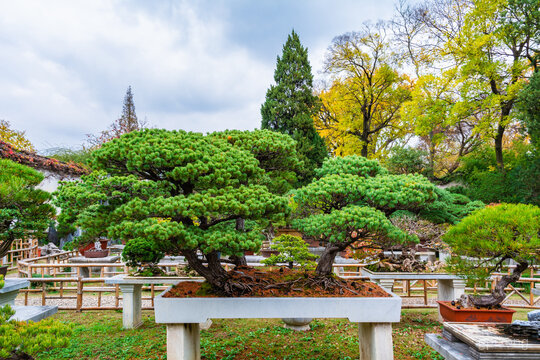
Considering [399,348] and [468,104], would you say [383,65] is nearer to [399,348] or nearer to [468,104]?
[468,104]

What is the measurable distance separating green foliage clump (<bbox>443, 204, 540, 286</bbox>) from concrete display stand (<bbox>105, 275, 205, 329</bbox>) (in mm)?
3093

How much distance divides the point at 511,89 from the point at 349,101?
5.86 metres

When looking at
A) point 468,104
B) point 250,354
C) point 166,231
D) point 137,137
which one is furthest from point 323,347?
point 468,104

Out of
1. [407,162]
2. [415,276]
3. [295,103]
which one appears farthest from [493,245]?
[407,162]

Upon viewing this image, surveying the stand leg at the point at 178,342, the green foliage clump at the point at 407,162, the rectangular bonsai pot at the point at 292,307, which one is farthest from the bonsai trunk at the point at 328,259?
the green foliage clump at the point at 407,162

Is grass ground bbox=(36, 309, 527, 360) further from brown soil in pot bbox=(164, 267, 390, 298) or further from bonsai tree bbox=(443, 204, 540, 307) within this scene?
bonsai tree bbox=(443, 204, 540, 307)

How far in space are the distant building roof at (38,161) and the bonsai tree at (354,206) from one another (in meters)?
9.52

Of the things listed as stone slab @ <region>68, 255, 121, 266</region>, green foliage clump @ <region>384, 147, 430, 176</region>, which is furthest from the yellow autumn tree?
stone slab @ <region>68, 255, 121, 266</region>

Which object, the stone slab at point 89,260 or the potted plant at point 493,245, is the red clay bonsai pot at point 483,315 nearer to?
the potted plant at point 493,245

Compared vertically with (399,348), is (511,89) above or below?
above

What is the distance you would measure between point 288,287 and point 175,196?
1333 millimetres

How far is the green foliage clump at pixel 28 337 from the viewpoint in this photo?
1.73 meters

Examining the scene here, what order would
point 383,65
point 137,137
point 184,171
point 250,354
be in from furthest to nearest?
point 383,65 → point 250,354 → point 137,137 → point 184,171

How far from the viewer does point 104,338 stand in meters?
4.12
